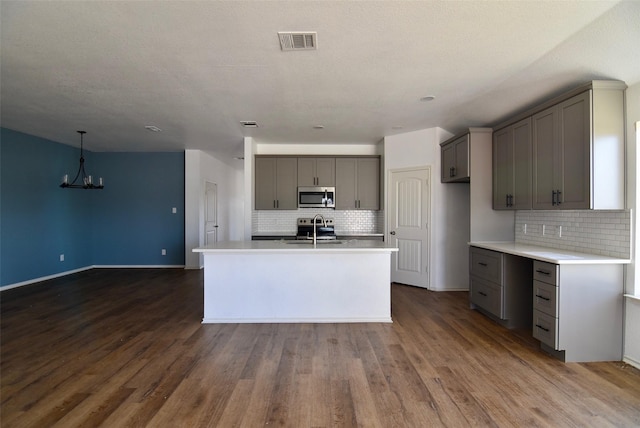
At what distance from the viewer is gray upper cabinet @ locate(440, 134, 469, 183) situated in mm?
4266

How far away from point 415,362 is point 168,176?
250 inches

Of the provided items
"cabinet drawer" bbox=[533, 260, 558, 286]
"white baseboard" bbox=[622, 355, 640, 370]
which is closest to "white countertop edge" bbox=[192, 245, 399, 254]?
"cabinet drawer" bbox=[533, 260, 558, 286]

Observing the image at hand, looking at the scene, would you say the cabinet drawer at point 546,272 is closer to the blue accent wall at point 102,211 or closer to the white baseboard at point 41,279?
the blue accent wall at point 102,211

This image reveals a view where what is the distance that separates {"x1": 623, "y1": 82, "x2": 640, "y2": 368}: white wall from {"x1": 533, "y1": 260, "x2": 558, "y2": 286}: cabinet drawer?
0.56 m

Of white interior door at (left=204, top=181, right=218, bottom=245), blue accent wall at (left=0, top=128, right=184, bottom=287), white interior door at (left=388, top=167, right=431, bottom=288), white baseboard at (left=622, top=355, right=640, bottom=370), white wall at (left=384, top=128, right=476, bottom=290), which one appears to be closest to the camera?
white baseboard at (left=622, top=355, right=640, bottom=370)

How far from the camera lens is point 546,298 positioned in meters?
2.78

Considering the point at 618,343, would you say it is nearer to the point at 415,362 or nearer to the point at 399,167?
the point at 415,362

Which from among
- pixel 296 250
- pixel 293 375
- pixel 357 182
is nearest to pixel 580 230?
pixel 296 250

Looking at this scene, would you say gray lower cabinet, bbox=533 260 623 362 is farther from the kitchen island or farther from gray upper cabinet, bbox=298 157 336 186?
gray upper cabinet, bbox=298 157 336 186

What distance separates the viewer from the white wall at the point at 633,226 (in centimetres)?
257

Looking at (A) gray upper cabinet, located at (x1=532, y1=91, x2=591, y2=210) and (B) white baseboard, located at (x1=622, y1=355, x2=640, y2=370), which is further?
(A) gray upper cabinet, located at (x1=532, y1=91, x2=591, y2=210)

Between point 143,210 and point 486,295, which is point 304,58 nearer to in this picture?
point 486,295

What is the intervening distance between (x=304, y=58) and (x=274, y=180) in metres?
3.37

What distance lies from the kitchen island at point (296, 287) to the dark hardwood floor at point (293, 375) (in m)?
0.14
